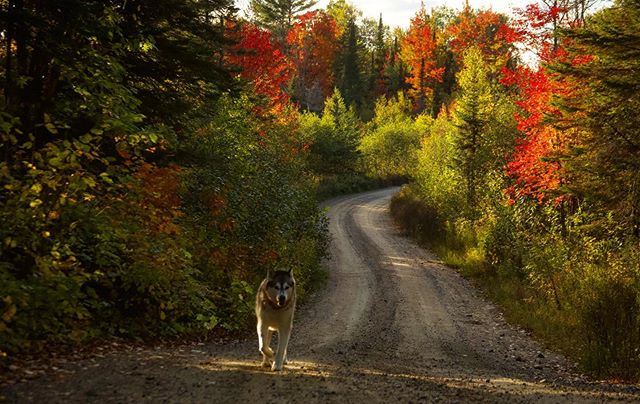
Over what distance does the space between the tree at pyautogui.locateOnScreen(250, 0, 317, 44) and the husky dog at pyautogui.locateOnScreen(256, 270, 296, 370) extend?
193ft

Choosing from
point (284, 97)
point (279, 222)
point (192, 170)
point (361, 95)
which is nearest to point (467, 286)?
point (279, 222)

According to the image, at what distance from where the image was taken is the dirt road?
634 centimetres

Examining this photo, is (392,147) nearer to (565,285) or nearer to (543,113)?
(543,113)

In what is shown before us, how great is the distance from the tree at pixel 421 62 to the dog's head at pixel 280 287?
236 ft

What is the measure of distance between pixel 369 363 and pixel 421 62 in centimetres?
7515

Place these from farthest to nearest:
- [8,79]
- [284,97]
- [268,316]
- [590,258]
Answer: [284,97]
[590,258]
[8,79]
[268,316]

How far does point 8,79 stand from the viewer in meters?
8.91

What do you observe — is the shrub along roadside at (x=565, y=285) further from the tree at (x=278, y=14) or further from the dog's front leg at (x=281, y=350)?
the tree at (x=278, y=14)

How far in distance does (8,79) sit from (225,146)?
23.6 ft

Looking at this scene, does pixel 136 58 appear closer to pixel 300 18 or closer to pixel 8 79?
pixel 8 79

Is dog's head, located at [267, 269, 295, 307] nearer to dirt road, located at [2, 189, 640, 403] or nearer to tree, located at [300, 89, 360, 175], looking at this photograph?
dirt road, located at [2, 189, 640, 403]

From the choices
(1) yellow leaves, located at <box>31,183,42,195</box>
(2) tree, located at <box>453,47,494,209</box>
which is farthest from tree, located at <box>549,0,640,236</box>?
(1) yellow leaves, located at <box>31,183,42,195</box>

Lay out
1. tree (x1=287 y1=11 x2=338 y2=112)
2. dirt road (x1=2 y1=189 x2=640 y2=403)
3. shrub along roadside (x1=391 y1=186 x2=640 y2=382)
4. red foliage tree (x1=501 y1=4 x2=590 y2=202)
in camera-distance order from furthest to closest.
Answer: tree (x1=287 y1=11 x2=338 y2=112) → red foliage tree (x1=501 y1=4 x2=590 y2=202) → shrub along roadside (x1=391 y1=186 x2=640 y2=382) → dirt road (x1=2 y1=189 x2=640 y2=403)

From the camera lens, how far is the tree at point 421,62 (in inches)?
3081
